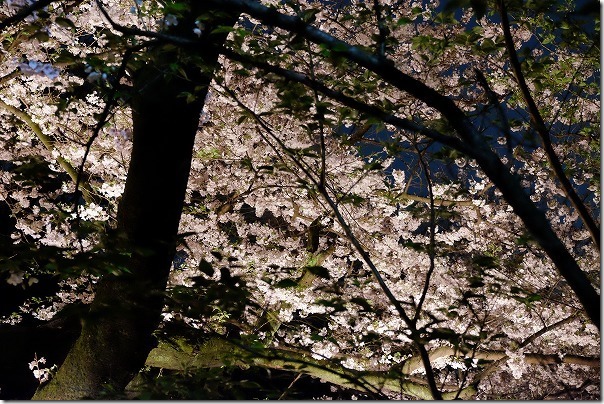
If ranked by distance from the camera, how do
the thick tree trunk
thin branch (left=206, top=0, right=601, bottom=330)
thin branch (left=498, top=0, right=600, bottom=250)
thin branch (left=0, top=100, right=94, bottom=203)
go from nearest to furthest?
Answer: thin branch (left=206, top=0, right=601, bottom=330) → thin branch (left=498, top=0, right=600, bottom=250) → the thick tree trunk → thin branch (left=0, top=100, right=94, bottom=203)

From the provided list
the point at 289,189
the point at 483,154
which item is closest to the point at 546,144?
the point at 483,154

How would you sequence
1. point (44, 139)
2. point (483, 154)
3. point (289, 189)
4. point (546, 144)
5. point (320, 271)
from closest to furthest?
point (483, 154), point (320, 271), point (546, 144), point (44, 139), point (289, 189)

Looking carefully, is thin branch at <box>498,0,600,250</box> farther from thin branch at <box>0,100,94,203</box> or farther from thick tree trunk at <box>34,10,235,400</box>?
thin branch at <box>0,100,94,203</box>

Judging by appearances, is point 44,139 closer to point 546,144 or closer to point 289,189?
point 289,189

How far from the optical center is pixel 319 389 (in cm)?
1934

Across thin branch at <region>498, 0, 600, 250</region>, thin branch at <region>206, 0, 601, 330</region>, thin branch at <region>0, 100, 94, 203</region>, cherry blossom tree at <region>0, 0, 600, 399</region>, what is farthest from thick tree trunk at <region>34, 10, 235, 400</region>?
thin branch at <region>0, 100, 94, 203</region>

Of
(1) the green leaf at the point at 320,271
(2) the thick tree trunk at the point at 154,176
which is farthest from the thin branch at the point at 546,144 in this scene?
(2) the thick tree trunk at the point at 154,176

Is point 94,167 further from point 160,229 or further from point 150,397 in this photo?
point 150,397

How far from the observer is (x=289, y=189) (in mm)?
9359

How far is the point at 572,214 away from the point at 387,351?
4.78m

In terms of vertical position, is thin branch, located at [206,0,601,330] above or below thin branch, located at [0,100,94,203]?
below

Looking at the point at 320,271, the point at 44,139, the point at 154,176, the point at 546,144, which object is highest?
the point at 44,139

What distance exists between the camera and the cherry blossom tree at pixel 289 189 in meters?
2.75

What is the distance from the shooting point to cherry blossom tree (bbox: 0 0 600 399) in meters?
2.75
